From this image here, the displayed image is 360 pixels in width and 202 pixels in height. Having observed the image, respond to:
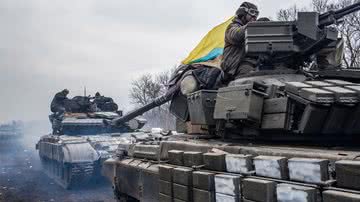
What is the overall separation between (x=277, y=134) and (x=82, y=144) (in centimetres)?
1056

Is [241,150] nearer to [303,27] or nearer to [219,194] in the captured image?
[219,194]

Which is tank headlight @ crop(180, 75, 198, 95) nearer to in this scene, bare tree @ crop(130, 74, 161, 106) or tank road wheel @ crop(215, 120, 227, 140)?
tank road wheel @ crop(215, 120, 227, 140)

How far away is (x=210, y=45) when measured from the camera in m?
7.60

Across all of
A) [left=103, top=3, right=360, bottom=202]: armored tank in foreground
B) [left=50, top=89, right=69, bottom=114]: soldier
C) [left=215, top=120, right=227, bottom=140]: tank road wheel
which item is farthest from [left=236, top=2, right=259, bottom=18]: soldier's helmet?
[left=50, top=89, right=69, bottom=114]: soldier

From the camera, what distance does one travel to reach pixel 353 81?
4.68 metres

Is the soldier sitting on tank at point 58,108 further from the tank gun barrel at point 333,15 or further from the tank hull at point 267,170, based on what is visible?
the tank gun barrel at point 333,15

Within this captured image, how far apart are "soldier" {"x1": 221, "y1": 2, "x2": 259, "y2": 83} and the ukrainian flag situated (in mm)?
1394

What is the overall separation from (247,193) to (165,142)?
2.49 metres

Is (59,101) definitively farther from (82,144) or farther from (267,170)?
(267,170)

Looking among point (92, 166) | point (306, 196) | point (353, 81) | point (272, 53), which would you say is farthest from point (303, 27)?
point (92, 166)

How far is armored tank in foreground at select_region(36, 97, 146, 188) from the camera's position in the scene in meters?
13.7

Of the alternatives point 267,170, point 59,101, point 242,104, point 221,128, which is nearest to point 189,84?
point 221,128

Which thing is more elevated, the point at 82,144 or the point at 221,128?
the point at 221,128

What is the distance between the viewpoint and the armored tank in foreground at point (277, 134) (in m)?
3.40
